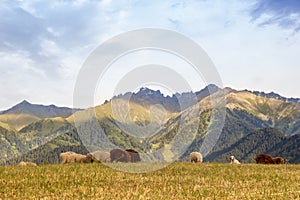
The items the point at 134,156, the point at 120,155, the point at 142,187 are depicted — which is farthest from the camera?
the point at 134,156

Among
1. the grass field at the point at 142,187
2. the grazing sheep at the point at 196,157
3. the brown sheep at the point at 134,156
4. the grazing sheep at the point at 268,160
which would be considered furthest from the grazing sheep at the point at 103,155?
the grass field at the point at 142,187

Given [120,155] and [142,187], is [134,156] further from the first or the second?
[142,187]

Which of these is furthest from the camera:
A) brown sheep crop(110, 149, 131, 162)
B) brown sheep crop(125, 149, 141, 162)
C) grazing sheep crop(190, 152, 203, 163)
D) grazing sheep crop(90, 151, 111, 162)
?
brown sheep crop(125, 149, 141, 162)

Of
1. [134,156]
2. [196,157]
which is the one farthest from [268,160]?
[134,156]

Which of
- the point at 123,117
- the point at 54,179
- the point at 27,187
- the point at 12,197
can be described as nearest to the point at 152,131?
the point at 123,117

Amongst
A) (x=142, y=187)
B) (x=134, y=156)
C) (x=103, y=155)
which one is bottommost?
(x=142, y=187)

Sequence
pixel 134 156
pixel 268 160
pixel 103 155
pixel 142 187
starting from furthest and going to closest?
pixel 268 160 < pixel 134 156 < pixel 103 155 < pixel 142 187

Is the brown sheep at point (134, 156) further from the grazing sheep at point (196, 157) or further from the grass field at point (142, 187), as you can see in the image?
the grass field at point (142, 187)

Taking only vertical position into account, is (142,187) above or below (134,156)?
below

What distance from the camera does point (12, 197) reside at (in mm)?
13367

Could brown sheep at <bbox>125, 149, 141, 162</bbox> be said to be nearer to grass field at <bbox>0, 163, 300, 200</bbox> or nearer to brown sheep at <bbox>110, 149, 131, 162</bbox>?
brown sheep at <bbox>110, 149, 131, 162</bbox>

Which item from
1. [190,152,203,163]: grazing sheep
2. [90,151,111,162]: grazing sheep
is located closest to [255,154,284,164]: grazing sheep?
[190,152,203,163]: grazing sheep

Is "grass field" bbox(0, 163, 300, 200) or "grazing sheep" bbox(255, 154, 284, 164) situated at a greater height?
"grazing sheep" bbox(255, 154, 284, 164)

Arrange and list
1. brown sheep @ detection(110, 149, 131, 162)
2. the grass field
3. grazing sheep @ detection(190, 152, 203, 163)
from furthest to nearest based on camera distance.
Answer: grazing sheep @ detection(190, 152, 203, 163)
brown sheep @ detection(110, 149, 131, 162)
the grass field
